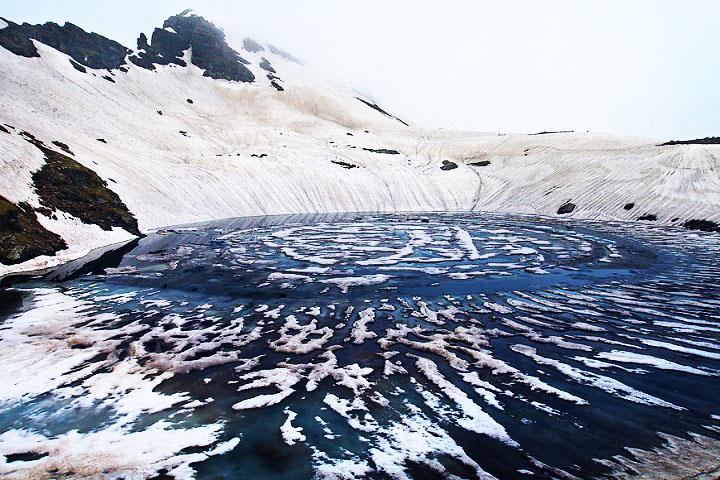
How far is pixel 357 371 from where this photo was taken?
11055 millimetres

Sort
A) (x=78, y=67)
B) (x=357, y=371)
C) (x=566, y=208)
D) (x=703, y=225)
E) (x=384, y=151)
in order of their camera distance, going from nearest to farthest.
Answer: (x=357, y=371)
(x=703, y=225)
(x=566, y=208)
(x=78, y=67)
(x=384, y=151)

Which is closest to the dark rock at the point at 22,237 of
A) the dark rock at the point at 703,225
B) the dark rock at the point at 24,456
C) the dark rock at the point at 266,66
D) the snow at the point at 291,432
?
the dark rock at the point at 24,456

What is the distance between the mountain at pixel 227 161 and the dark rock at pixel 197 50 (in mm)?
2351

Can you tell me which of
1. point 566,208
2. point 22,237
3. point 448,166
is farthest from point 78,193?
point 448,166

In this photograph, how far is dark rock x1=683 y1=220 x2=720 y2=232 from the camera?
129 ft

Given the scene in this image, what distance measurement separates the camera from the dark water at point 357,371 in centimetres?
775

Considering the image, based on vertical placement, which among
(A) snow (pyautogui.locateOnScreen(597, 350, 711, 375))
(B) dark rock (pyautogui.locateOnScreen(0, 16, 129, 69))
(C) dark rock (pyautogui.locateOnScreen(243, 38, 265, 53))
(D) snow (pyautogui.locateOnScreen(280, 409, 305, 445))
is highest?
(C) dark rock (pyautogui.locateOnScreen(243, 38, 265, 53))

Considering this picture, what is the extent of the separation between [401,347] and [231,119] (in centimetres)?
10306

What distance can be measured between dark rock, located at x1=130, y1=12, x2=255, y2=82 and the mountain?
235 cm

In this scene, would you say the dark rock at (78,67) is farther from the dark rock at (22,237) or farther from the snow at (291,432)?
the snow at (291,432)

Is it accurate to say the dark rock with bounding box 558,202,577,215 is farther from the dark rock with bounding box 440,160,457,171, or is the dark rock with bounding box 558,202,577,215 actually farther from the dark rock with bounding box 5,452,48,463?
the dark rock with bounding box 5,452,48,463

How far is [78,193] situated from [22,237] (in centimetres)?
→ 1136


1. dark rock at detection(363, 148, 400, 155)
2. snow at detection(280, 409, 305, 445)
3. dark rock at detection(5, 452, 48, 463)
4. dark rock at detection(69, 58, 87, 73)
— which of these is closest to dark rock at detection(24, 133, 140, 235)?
dark rock at detection(5, 452, 48, 463)

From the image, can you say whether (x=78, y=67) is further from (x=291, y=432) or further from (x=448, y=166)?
(x=291, y=432)
